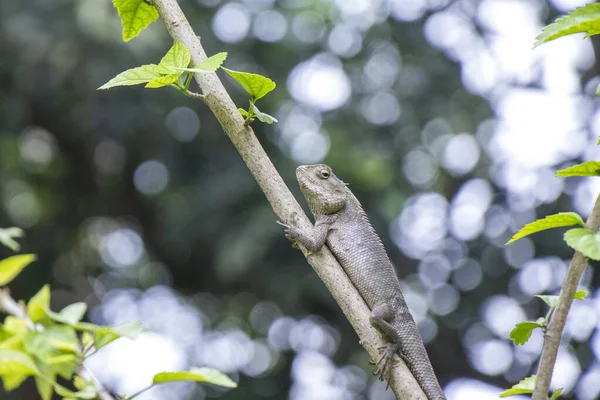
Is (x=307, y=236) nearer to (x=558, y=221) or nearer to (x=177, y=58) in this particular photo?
(x=177, y=58)

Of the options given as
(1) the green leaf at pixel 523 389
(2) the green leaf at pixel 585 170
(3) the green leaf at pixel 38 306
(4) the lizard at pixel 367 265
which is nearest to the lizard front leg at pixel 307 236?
(4) the lizard at pixel 367 265

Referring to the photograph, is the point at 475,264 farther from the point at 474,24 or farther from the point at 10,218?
the point at 10,218

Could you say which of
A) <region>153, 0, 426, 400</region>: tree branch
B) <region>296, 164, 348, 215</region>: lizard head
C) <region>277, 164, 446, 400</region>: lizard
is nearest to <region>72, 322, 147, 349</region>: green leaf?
<region>153, 0, 426, 400</region>: tree branch

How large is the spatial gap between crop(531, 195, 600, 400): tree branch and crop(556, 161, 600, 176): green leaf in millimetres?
63

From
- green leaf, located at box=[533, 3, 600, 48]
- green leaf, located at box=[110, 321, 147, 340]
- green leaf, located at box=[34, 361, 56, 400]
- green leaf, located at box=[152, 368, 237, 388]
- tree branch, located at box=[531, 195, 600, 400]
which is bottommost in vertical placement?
tree branch, located at box=[531, 195, 600, 400]

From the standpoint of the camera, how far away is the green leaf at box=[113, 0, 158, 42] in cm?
260

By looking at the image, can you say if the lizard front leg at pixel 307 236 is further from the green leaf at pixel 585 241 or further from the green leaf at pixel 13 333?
the green leaf at pixel 13 333

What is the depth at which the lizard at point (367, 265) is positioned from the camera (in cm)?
416

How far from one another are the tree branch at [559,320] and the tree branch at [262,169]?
40.8 inches

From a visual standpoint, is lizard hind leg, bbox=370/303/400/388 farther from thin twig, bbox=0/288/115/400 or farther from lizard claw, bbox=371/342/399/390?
thin twig, bbox=0/288/115/400

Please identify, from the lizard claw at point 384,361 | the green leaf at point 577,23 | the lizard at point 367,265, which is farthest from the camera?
the lizard at point 367,265

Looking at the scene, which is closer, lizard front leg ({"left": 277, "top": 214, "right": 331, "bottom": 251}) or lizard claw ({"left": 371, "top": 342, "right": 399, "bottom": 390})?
lizard front leg ({"left": 277, "top": 214, "right": 331, "bottom": 251})

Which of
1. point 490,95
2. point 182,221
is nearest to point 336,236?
point 182,221

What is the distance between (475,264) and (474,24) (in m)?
3.85
